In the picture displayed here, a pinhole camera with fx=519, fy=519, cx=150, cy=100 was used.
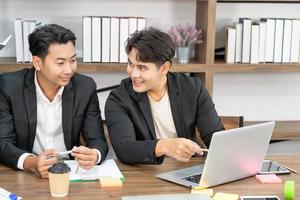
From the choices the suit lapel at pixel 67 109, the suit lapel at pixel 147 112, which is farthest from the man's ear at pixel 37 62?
the suit lapel at pixel 147 112

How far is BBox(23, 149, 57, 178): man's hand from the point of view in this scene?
6.20 feet

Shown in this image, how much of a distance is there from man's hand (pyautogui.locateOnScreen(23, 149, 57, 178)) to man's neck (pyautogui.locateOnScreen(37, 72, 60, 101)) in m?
0.46

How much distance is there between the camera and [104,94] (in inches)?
140

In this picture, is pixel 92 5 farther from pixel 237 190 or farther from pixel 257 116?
pixel 237 190

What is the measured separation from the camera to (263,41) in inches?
131

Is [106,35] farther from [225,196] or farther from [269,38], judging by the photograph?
[225,196]

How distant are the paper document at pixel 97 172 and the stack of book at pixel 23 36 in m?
1.27

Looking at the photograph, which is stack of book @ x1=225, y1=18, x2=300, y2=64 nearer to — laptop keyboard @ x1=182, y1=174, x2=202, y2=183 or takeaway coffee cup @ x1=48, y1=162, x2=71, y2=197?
laptop keyboard @ x1=182, y1=174, x2=202, y2=183

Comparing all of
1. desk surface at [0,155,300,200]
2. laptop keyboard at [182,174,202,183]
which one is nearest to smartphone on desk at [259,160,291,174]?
desk surface at [0,155,300,200]

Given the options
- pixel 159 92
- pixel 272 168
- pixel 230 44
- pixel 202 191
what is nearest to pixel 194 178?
pixel 202 191

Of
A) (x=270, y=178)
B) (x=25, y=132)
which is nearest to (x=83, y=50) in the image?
(x=25, y=132)

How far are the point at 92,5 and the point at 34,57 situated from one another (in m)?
1.11

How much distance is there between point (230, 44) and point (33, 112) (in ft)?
4.89

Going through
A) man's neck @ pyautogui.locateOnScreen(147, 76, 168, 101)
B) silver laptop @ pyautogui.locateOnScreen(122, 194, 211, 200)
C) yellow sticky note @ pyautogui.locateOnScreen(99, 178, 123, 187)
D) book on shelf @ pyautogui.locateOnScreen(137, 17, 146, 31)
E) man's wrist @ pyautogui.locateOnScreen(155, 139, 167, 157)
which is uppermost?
book on shelf @ pyautogui.locateOnScreen(137, 17, 146, 31)
